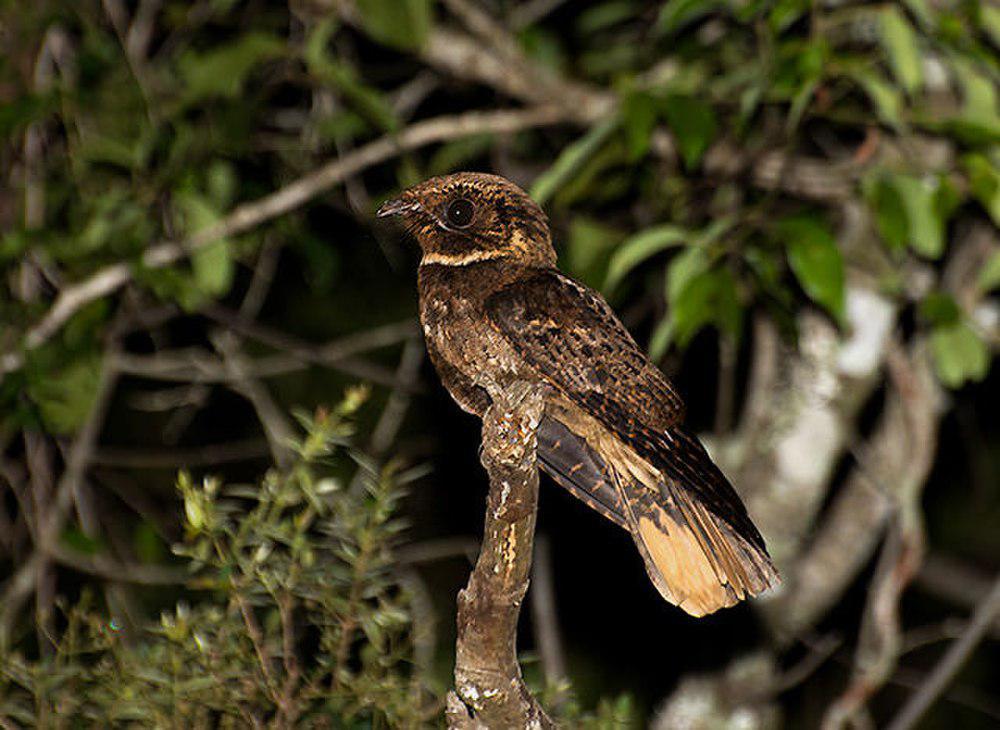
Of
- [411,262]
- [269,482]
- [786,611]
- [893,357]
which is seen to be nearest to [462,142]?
[411,262]

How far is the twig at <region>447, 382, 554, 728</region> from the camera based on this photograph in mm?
1603

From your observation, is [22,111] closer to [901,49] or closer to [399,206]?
[399,206]

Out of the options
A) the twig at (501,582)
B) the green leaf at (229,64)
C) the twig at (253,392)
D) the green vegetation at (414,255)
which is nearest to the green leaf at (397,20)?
the green vegetation at (414,255)

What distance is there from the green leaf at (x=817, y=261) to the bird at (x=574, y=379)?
716mm

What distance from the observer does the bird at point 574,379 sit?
1.67m

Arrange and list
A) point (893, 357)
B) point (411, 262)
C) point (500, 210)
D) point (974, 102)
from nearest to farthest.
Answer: point (500, 210)
point (974, 102)
point (893, 357)
point (411, 262)

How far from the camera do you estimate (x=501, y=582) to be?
1652 millimetres

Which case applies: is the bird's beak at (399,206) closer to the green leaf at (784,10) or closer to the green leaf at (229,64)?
the green leaf at (784,10)

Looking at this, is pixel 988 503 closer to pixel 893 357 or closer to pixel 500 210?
pixel 893 357

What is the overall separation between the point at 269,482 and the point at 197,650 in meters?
0.26

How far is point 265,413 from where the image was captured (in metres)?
3.92

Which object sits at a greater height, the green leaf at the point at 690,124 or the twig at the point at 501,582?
the green leaf at the point at 690,124

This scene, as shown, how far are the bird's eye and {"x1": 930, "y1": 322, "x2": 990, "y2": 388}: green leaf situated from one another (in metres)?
1.66

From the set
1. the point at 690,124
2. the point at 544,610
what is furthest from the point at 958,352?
the point at 544,610
